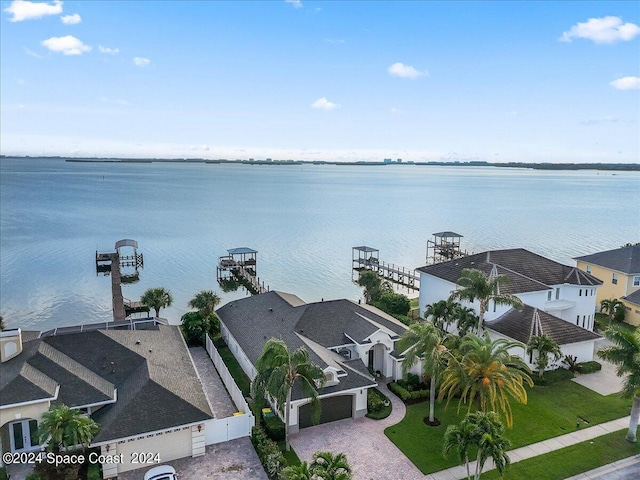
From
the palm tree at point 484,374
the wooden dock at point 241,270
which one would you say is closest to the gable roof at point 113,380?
the palm tree at point 484,374

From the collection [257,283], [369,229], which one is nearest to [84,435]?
[257,283]

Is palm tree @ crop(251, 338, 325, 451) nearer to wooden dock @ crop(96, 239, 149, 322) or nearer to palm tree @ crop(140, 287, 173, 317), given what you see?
wooden dock @ crop(96, 239, 149, 322)

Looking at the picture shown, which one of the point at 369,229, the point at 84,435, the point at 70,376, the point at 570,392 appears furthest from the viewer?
the point at 369,229

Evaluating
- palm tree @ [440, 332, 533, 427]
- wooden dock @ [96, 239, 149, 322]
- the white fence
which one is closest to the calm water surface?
wooden dock @ [96, 239, 149, 322]

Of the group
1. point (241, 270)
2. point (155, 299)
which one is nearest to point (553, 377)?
point (155, 299)

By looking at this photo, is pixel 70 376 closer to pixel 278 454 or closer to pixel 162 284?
pixel 278 454

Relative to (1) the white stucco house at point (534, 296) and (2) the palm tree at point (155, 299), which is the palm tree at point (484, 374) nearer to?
(1) the white stucco house at point (534, 296)
